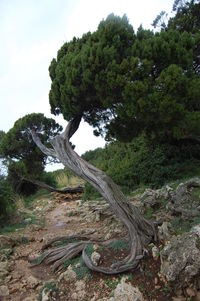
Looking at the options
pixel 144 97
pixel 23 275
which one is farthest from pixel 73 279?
pixel 144 97

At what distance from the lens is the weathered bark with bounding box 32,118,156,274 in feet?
11.2

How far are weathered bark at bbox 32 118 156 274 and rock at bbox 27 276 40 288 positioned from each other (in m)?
0.73

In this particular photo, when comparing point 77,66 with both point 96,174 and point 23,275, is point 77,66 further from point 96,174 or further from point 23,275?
point 23,275

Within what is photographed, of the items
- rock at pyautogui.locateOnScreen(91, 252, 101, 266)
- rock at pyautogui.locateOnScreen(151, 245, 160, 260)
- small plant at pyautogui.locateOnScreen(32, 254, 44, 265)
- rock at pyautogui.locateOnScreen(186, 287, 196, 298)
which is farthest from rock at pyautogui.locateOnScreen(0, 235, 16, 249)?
rock at pyautogui.locateOnScreen(186, 287, 196, 298)

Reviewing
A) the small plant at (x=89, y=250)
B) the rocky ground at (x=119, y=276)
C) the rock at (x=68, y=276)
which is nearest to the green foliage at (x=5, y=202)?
the rocky ground at (x=119, y=276)

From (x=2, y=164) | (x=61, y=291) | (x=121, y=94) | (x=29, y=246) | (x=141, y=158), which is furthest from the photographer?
(x=2, y=164)

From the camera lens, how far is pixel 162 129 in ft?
15.9

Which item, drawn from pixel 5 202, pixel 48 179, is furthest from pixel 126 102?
pixel 48 179

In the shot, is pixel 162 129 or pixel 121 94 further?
pixel 162 129

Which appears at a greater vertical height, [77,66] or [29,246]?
[77,66]

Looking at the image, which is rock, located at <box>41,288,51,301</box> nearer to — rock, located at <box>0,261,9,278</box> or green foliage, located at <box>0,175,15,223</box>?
rock, located at <box>0,261,9,278</box>

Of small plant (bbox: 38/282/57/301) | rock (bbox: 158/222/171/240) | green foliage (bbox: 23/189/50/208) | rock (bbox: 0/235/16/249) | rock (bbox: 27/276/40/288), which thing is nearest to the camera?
small plant (bbox: 38/282/57/301)

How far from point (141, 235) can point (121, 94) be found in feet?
7.30

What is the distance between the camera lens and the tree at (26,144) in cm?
711
